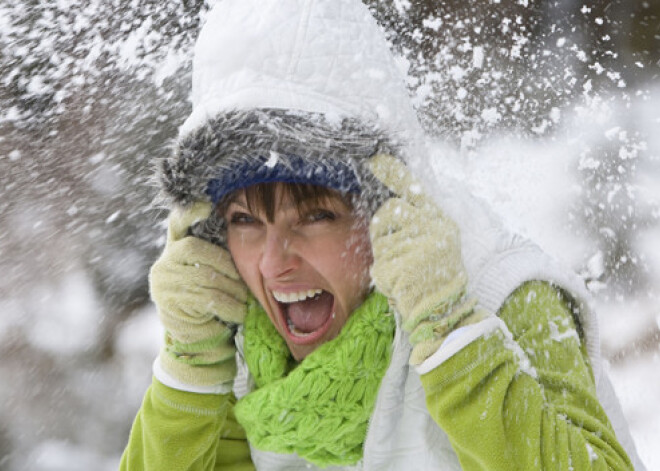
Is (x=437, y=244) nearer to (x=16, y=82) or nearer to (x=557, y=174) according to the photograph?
(x=557, y=174)

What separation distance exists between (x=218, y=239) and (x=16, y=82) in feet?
7.40

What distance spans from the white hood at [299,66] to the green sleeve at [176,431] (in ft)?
1.94

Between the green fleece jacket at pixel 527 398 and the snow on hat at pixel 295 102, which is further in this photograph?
the snow on hat at pixel 295 102

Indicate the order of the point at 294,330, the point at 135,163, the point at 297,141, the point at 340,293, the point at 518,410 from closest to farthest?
the point at 518,410
the point at 297,141
the point at 340,293
the point at 294,330
the point at 135,163

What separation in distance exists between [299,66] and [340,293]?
0.46 meters

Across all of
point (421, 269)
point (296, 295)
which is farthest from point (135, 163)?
point (421, 269)

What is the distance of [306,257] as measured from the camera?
4.92 feet

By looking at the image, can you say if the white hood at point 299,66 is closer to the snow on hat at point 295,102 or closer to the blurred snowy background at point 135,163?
the snow on hat at point 295,102

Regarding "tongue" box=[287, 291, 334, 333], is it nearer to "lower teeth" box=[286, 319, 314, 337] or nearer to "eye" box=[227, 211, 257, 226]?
"lower teeth" box=[286, 319, 314, 337]

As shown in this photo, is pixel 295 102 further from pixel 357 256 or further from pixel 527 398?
pixel 527 398

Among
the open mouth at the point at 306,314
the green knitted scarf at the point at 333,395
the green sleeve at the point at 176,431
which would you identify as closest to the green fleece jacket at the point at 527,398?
the green knitted scarf at the point at 333,395

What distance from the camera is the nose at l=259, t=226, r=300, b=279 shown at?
4.89ft

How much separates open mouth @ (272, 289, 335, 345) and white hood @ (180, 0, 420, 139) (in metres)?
0.39

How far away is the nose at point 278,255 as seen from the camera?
1.49 metres
